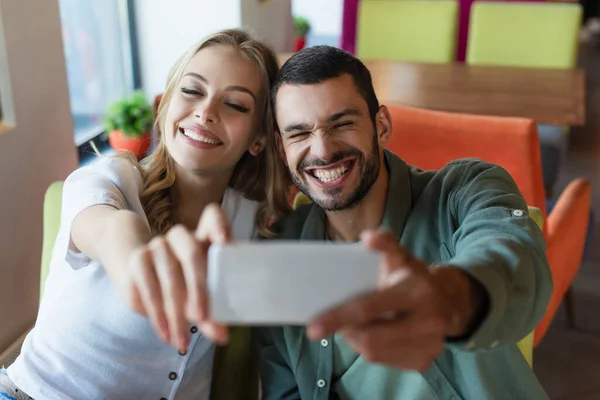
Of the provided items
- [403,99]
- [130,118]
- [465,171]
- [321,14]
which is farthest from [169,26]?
[321,14]

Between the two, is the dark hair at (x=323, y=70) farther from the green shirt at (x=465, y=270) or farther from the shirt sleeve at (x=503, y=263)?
the shirt sleeve at (x=503, y=263)

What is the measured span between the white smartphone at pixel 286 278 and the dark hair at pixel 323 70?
2.03ft

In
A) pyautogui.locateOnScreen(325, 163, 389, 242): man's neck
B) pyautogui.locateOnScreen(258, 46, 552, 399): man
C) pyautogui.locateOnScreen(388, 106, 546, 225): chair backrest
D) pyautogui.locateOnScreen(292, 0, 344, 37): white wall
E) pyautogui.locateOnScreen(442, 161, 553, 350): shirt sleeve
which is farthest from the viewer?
pyautogui.locateOnScreen(292, 0, 344, 37): white wall

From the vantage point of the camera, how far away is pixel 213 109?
1.22 metres

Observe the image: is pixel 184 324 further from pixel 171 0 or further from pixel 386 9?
pixel 386 9

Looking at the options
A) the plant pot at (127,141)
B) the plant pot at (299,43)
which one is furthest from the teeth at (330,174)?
the plant pot at (299,43)

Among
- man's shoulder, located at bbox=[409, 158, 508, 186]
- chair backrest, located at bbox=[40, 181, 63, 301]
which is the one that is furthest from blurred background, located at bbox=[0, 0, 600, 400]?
chair backrest, located at bbox=[40, 181, 63, 301]

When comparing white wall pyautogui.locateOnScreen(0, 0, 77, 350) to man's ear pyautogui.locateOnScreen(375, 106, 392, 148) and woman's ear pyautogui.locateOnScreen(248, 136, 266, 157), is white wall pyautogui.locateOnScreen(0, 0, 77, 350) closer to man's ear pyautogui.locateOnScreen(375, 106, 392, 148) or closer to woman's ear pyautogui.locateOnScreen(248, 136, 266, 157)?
woman's ear pyautogui.locateOnScreen(248, 136, 266, 157)

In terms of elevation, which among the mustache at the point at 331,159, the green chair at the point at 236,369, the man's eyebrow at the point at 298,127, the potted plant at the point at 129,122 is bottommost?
the green chair at the point at 236,369

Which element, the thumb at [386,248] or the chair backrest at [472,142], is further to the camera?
the chair backrest at [472,142]

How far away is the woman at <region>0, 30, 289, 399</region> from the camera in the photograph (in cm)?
116

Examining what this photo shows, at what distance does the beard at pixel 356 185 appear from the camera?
3.74 ft

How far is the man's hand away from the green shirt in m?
0.10

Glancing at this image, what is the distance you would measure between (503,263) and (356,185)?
42 centimetres
